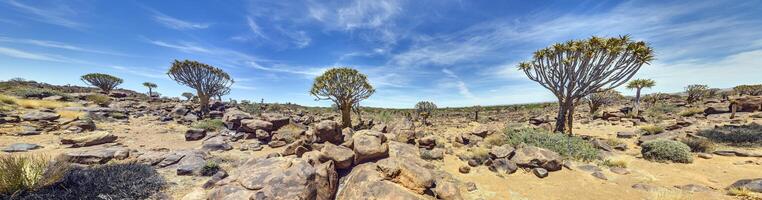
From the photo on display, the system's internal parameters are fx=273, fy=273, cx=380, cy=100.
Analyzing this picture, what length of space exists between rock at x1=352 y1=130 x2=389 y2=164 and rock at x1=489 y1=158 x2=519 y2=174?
357 centimetres

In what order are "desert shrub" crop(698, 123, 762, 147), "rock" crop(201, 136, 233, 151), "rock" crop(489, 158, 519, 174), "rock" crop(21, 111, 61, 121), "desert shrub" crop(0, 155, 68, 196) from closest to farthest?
"desert shrub" crop(0, 155, 68, 196) < "rock" crop(489, 158, 519, 174) < "rock" crop(201, 136, 233, 151) < "desert shrub" crop(698, 123, 762, 147) < "rock" crop(21, 111, 61, 121)

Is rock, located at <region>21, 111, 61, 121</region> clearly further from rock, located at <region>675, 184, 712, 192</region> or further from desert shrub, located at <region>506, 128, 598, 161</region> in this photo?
rock, located at <region>675, 184, 712, 192</region>

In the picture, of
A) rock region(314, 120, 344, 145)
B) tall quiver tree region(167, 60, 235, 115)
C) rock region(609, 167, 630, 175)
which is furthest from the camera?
tall quiver tree region(167, 60, 235, 115)

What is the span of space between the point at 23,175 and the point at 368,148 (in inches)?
253

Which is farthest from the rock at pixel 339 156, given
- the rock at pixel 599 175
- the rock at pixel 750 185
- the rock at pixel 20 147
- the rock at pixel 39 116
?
the rock at pixel 39 116

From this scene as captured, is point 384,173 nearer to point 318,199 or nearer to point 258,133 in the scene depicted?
point 318,199

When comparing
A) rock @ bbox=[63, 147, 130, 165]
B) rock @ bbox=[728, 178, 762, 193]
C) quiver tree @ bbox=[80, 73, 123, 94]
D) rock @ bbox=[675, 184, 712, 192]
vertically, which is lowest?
rock @ bbox=[675, 184, 712, 192]

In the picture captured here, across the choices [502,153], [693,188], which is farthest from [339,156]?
[693,188]

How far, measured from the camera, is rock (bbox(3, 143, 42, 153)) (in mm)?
8560

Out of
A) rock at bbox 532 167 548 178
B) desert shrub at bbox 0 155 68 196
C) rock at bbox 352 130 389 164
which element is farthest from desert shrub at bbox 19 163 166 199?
rock at bbox 532 167 548 178

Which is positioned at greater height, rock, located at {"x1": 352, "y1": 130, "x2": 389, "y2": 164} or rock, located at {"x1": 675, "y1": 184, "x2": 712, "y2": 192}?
rock, located at {"x1": 352, "y1": 130, "x2": 389, "y2": 164}

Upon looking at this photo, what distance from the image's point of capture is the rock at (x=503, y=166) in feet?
25.9

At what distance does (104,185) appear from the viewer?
5305 millimetres

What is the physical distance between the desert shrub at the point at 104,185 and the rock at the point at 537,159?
921 centimetres
